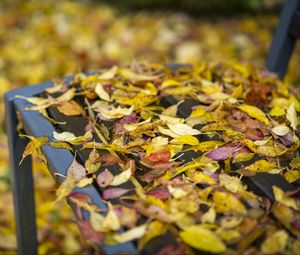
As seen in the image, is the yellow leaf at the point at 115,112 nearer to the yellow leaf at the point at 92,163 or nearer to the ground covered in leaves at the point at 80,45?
the yellow leaf at the point at 92,163

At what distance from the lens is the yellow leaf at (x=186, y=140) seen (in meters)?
1.02

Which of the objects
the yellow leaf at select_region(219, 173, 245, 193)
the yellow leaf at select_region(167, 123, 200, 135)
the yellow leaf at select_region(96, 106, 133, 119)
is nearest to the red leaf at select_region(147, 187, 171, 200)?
the yellow leaf at select_region(219, 173, 245, 193)

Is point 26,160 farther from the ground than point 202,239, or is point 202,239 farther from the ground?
point 202,239

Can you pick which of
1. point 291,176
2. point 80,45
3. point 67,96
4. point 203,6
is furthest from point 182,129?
point 203,6

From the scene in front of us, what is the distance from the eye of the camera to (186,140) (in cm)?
103

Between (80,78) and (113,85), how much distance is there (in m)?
0.11

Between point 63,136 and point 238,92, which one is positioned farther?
point 238,92

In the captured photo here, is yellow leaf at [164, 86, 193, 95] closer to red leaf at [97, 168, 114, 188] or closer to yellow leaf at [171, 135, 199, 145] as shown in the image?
yellow leaf at [171, 135, 199, 145]

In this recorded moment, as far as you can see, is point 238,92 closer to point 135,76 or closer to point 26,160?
point 135,76

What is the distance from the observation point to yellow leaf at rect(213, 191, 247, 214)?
0.82 meters

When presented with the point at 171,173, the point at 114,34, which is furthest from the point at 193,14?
the point at 171,173

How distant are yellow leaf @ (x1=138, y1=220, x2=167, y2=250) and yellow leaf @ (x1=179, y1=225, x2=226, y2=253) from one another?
1.3 inches

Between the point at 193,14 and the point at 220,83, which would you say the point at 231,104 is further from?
the point at 193,14

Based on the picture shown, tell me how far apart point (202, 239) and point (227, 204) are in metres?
0.10
